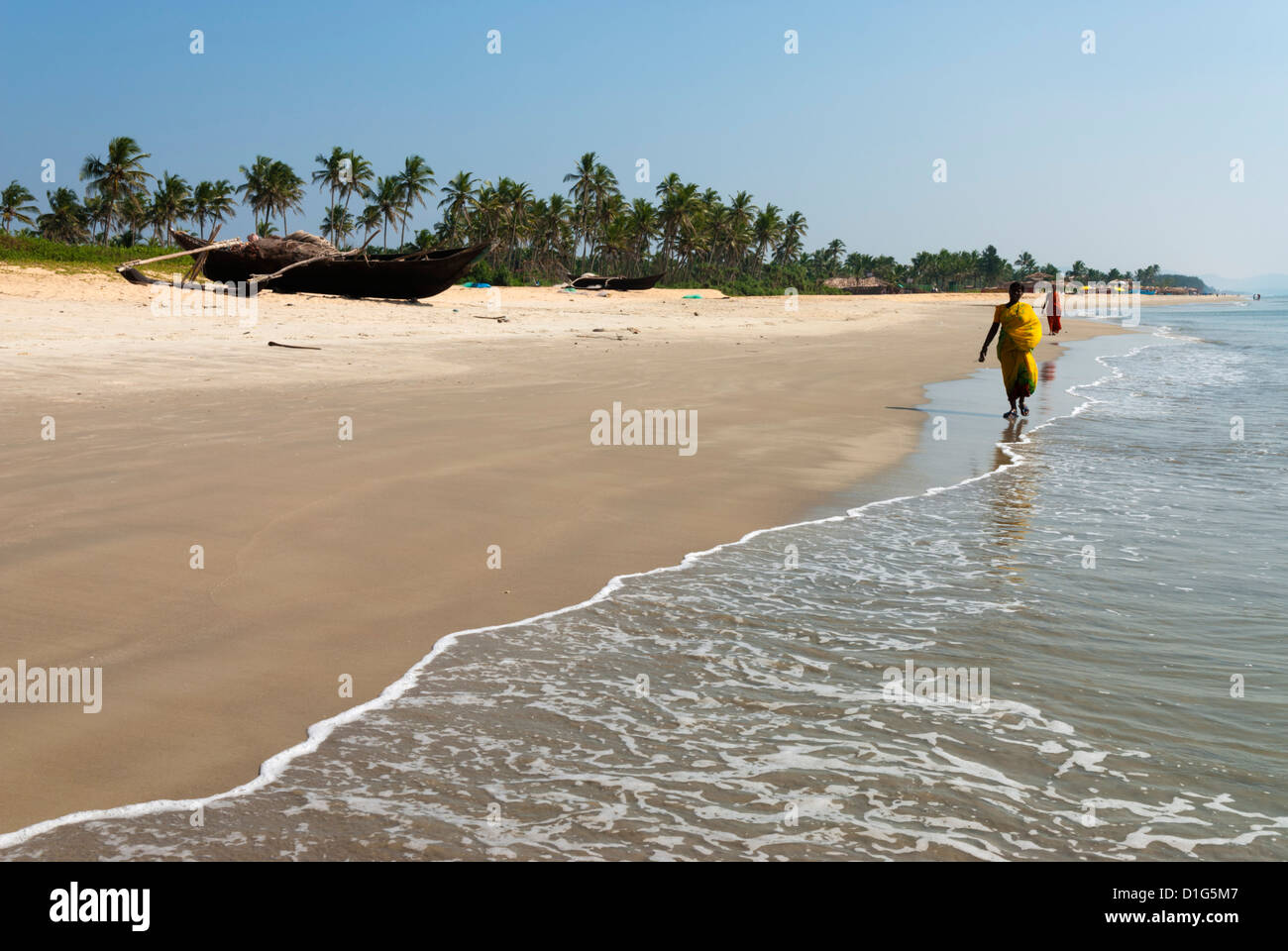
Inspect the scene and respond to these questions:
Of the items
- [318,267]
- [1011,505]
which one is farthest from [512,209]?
[1011,505]

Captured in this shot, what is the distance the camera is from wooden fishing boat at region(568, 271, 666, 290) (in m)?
58.4

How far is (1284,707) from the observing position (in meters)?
3.68

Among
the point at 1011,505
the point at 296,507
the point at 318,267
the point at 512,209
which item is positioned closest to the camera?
the point at 296,507

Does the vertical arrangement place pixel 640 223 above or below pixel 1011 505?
above

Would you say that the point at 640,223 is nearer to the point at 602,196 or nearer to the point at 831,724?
the point at 602,196

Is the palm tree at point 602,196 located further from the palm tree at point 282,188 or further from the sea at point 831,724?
the sea at point 831,724

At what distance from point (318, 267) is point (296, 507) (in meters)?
22.9

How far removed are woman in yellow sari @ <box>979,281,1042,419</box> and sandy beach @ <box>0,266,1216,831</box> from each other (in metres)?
1.42

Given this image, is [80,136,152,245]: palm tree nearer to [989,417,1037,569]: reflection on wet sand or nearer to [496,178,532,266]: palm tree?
[496,178,532,266]: palm tree

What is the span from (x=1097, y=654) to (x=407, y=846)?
117 inches

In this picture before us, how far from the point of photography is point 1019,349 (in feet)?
41.3

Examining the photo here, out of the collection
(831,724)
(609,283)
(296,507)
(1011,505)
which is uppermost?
(609,283)

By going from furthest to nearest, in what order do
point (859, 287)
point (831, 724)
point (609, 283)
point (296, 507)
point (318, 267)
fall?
point (859, 287) < point (609, 283) < point (318, 267) < point (296, 507) < point (831, 724)

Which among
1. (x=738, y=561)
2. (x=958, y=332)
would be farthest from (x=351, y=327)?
(x=958, y=332)
